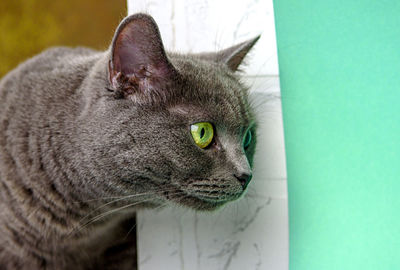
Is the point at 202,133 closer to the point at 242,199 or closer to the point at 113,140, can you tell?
the point at 113,140

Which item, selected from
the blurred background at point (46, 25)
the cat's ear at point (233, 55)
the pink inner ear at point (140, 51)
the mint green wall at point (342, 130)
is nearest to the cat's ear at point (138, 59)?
the pink inner ear at point (140, 51)

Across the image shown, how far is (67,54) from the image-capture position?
4.29 feet

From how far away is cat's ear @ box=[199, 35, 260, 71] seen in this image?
3.49 ft

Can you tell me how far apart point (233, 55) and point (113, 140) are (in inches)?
16.7

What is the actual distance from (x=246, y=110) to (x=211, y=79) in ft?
0.46

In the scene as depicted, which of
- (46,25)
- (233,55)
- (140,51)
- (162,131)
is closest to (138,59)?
(140,51)

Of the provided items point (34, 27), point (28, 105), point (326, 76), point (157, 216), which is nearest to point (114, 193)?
point (157, 216)

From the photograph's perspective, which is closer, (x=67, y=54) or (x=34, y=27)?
(x=67, y=54)

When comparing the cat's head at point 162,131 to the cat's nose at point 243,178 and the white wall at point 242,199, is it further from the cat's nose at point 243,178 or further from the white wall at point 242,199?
the white wall at point 242,199

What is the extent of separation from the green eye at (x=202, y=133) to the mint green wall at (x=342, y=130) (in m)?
0.31

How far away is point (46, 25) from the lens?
1.82 meters

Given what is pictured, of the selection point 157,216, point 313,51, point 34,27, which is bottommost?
point 157,216

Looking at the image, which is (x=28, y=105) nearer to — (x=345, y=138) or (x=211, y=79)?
(x=211, y=79)

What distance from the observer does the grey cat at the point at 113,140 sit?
2.89 feet
